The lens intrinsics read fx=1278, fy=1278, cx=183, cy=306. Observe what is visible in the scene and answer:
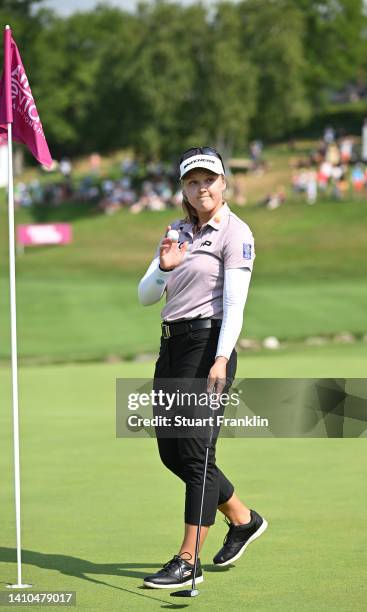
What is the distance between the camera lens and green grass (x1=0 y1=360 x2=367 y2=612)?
20.6ft

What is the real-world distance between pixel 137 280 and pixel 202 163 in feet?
120

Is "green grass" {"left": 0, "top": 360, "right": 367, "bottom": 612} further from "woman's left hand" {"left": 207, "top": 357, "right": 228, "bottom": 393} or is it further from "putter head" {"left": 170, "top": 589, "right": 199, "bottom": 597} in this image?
"woman's left hand" {"left": 207, "top": 357, "right": 228, "bottom": 393}

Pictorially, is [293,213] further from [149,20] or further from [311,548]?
[311,548]

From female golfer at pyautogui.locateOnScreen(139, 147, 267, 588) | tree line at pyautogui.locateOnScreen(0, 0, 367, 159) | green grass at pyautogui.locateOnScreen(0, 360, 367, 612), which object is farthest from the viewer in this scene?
tree line at pyautogui.locateOnScreen(0, 0, 367, 159)

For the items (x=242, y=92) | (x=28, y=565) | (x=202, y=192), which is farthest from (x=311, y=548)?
(x=242, y=92)

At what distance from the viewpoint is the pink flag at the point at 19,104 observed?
22.0ft

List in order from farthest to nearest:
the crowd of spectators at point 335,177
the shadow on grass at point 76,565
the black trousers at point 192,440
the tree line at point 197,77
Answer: the tree line at point 197,77
the crowd of spectators at point 335,177
the shadow on grass at point 76,565
the black trousers at point 192,440

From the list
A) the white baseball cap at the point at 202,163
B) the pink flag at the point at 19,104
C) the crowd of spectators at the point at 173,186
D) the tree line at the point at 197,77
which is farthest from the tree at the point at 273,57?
the white baseball cap at the point at 202,163

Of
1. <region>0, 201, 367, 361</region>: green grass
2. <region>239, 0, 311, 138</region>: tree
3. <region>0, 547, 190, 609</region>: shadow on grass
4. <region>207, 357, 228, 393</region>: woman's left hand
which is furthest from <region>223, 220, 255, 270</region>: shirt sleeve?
<region>239, 0, 311, 138</region>: tree

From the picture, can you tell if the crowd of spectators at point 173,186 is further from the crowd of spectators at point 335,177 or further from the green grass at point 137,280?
the green grass at point 137,280

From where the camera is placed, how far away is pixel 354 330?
25922 mm

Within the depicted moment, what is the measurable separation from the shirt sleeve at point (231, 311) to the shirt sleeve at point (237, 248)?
0.05 metres

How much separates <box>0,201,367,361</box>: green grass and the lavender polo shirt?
15.9 meters

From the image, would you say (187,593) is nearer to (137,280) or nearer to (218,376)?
(218,376)
